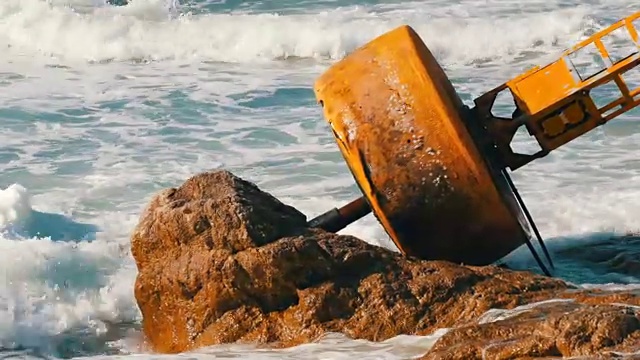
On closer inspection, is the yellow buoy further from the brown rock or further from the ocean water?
the brown rock

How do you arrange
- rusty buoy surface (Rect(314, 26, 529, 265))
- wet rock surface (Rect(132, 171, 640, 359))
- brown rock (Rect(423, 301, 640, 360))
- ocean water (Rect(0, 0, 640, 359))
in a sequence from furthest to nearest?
1. ocean water (Rect(0, 0, 640, 359))
2. rusty buoy surface (Rect(314, 26, 529, 265))
3. wet rock surface (Rect(132, 171, 640, 359))
4. brown rock (Rect(423, 301, 640, 360))

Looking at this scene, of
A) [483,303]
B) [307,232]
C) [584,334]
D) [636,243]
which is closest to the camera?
[584,334]

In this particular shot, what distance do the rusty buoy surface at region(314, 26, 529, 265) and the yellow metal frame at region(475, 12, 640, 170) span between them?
0.18 m

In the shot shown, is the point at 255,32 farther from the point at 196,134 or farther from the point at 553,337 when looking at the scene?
the point at 553,337

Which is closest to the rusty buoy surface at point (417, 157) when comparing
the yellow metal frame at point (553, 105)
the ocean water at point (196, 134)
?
the yellow metal frame at point (553, 105)

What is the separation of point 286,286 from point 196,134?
5.82m

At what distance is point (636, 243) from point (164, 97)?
6798 millimetres

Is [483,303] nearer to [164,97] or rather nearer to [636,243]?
[636,243]

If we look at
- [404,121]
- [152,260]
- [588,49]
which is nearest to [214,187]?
[152,260]

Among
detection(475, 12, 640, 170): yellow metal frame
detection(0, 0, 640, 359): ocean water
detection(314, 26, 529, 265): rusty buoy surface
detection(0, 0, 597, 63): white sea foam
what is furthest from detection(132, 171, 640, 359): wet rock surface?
detection(0, 0, 597, 63): white sea foam

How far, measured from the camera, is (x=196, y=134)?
10.9 metres

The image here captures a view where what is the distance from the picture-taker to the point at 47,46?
53.8ft

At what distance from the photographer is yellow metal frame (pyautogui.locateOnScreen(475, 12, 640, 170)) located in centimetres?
575

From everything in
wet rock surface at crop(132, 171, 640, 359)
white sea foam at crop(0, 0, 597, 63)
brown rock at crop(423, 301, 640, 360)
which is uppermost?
white sea foam at crop(0, 0, 597, 63)
